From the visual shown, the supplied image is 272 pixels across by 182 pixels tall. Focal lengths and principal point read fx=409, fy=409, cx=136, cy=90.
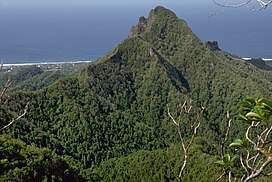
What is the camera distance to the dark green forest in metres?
27.4

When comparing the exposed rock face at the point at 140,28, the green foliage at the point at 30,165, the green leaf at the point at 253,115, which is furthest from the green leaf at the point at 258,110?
the exposed rock face at the point at 140,28

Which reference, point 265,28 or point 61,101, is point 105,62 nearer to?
point 61,101

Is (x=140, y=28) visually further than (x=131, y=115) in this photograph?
Yes

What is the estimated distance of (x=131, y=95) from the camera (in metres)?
51.0

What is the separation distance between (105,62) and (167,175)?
23243 mm

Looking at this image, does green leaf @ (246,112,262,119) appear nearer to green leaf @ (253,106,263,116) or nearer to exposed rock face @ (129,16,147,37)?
green leaf @ (253,106,263,116)

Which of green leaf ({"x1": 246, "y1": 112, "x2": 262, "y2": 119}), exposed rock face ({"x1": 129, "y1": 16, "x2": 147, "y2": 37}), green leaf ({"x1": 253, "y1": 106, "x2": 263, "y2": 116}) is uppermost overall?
exposed rock face ({"x1": 129, "y1": 16, "x2": 147, "y2": 37})

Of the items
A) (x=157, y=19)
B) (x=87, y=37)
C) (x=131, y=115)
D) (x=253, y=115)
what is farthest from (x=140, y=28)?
(x=87, y=37)

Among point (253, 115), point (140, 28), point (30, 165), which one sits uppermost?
point (140, 28)

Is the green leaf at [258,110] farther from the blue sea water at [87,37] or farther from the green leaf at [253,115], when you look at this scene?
the blue sea water at [87,37]

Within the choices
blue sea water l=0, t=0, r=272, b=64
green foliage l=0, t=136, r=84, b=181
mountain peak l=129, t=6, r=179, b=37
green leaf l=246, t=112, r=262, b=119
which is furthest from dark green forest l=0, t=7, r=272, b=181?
blue sea water l=0, t=0, r=272, b=64

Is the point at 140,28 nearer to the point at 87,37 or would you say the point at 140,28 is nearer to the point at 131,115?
the point at 131,115

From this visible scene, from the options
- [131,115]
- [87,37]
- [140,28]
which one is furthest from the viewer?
[87,37]

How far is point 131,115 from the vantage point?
46594 mm
